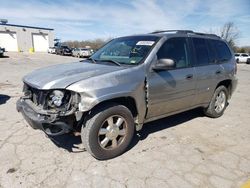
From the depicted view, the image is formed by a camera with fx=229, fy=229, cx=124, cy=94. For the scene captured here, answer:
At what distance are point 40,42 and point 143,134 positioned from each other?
50.6m

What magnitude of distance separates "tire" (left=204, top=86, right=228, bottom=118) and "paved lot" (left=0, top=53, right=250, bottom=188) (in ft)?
1.58

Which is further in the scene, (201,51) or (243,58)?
(243,58)

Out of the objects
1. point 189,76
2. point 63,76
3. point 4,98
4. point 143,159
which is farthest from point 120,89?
point 4,98

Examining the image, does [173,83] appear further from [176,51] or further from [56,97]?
[56,97]

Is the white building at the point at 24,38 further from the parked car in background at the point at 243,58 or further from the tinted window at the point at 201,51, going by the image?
the tinted window at the point at 201,51

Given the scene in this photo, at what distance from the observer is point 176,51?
411 centimetres

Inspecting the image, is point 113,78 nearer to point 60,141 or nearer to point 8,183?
point 60,141

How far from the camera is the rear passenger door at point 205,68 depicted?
4477mm

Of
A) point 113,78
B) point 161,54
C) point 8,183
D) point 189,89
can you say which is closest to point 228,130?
point 189,89

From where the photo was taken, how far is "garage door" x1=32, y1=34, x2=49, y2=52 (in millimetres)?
49053

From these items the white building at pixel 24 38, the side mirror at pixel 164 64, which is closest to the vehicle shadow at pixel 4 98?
A: the side mirror at pixel 164 64

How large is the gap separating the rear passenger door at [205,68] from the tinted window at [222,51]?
163mm

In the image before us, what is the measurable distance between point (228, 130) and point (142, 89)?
7.76ft

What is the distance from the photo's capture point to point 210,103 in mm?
5152
